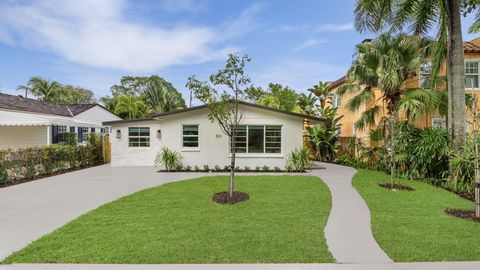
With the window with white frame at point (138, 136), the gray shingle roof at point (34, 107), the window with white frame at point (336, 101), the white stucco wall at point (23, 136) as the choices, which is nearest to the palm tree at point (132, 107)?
the gray shingle roof at point (34, 107)

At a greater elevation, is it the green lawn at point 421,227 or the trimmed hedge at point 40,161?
the trimmed hedge at point 40,161

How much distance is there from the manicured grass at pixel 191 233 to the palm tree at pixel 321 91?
14.6 meters

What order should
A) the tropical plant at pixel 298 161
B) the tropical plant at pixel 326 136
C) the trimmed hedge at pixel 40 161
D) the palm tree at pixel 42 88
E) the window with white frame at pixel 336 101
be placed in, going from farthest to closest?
1. the palm tree at pixel 42 88
2. the window with white frame at pixel 336 101
3. the tropical plant at pixel 326 136
4. the tropical plant at pixel 298 161
5. the trimmed hedge at pixel 40 161

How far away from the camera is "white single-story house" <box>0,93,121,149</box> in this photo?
17281mm

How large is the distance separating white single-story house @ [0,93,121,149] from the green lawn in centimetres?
1865

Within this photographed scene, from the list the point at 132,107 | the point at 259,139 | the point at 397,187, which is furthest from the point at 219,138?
the point at 132,107

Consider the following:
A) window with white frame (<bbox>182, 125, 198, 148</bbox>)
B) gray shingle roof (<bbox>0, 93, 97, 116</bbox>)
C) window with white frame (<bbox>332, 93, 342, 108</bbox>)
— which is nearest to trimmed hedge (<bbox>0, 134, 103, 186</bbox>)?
window with white frame (<bbox>182, 125, 198, 148</bbox>)

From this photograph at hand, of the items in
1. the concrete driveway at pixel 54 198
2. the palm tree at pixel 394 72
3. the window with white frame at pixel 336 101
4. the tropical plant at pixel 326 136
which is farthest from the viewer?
the window with white frame at pixel 336 101

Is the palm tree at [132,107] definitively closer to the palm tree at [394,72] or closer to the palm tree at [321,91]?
the palm tree at [321,91]

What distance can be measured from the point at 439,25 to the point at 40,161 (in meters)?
18.8

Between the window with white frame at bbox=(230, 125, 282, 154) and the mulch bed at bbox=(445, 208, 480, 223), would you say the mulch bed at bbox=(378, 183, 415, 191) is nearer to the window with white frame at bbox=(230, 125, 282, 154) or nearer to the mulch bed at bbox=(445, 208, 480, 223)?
the mulch bed at bbox=(445, 208, 480, 223)

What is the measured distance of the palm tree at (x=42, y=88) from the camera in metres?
35.5

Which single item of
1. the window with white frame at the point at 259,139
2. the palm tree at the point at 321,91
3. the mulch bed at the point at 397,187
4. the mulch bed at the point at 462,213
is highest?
the palm tree at the point at 321,91

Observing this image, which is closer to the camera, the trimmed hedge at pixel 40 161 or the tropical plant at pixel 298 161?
the trimmed hedge at pixel 40 161
